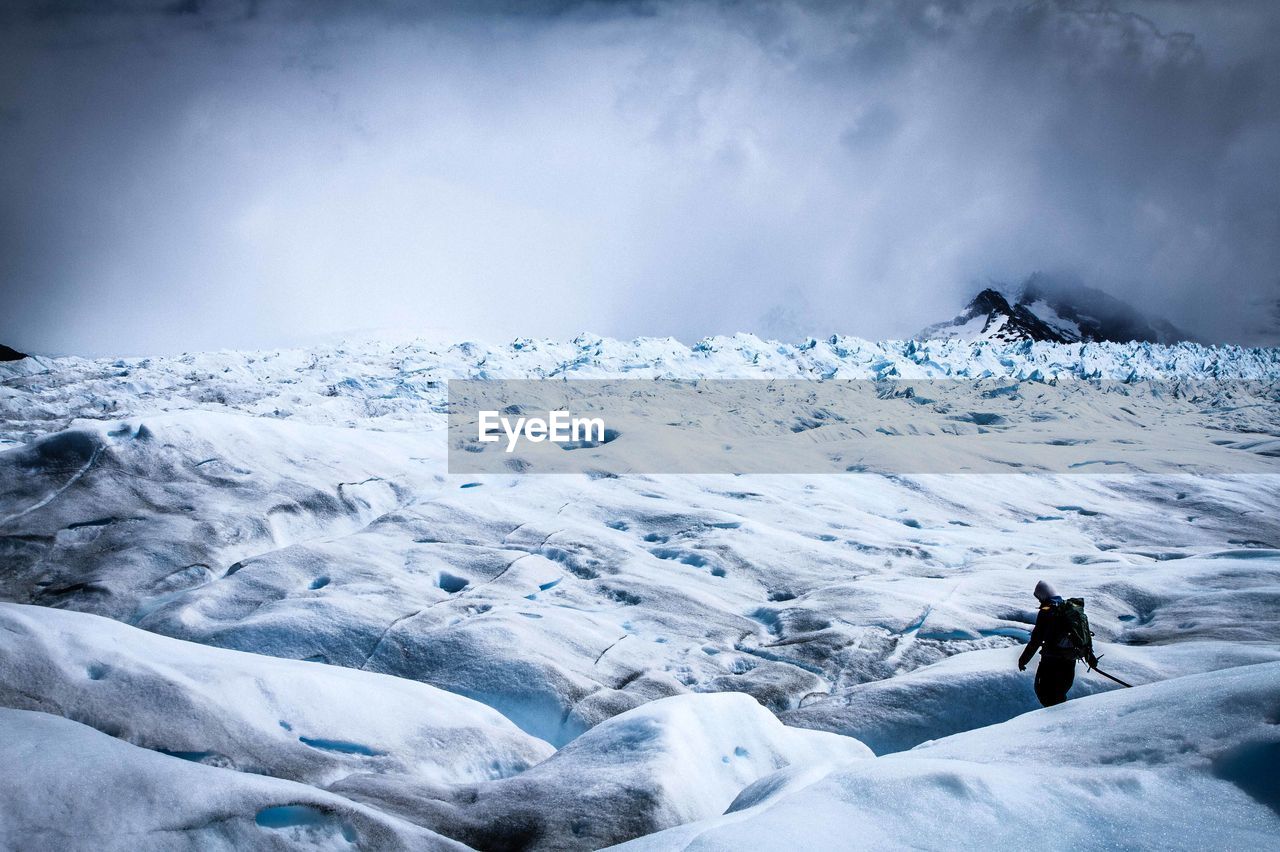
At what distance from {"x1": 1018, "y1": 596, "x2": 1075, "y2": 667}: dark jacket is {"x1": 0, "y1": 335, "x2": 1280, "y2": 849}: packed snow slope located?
0.64m

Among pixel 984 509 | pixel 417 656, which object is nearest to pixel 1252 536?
pixel 984 509

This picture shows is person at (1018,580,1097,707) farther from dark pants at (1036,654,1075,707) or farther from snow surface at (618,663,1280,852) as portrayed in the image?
snow surface at (618,663,1280,852)

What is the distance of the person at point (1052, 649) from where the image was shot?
596cm

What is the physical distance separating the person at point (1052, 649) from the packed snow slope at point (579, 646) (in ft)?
2.13

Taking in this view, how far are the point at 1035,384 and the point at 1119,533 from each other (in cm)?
2220

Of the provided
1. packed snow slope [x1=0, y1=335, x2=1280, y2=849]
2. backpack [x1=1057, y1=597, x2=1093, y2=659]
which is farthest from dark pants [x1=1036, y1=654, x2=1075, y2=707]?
packed snow slope [x1=0, y1=335, x2=1280, y2=849]

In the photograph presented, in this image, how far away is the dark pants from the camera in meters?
6.23

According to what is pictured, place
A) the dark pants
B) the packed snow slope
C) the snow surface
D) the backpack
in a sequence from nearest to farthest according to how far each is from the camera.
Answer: the snow surface → the packed snow slope → the backpack → the dark pants

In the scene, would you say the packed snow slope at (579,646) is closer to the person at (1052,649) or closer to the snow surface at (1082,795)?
the snow surface at (1082,795)

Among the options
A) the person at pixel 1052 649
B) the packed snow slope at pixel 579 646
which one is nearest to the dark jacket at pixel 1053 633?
the person at pixel 1052 649

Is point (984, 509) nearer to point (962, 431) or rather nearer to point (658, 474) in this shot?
point (658, 474)

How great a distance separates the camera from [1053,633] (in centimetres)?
602

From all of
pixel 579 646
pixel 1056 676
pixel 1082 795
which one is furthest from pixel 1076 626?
pixel 579 646

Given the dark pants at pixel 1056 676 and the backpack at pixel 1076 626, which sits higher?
the backpack at pixel 1076 626
